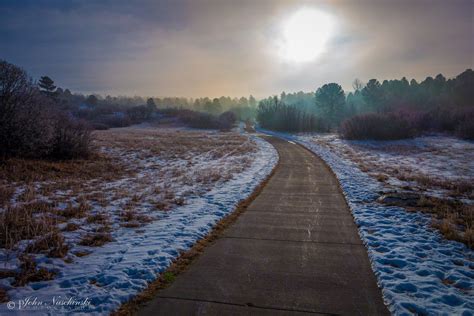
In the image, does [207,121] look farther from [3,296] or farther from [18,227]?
[3,296]

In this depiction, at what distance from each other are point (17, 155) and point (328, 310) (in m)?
14.8

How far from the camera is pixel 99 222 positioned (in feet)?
21.0

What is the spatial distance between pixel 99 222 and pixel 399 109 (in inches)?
1866

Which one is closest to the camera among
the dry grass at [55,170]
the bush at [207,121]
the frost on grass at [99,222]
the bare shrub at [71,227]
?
the frost on grass at [99,222]

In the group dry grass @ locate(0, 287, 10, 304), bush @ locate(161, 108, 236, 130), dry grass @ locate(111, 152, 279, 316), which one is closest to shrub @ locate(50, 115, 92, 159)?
dry grass @ locate(111, 152, 279, 316)

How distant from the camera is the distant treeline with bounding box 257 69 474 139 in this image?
109ft

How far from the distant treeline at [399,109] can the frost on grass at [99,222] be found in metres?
27.4

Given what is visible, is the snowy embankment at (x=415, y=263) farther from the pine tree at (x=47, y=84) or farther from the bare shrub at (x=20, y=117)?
the pine tree at (x=47, y=84)

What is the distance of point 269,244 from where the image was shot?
5340 millimetres

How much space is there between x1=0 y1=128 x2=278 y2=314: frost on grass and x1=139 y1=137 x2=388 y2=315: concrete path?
0.73 metres

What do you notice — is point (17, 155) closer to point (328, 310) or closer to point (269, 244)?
point (269, 244)

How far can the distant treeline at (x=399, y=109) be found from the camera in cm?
3331

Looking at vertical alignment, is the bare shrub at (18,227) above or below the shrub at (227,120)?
below

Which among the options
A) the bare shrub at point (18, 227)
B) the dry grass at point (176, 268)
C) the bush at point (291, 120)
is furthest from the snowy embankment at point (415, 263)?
the bush at point (291, 120)
